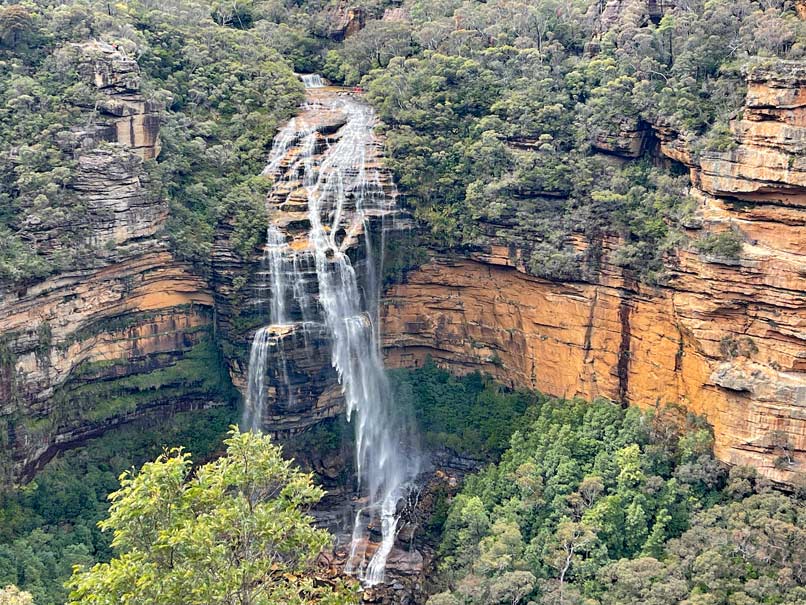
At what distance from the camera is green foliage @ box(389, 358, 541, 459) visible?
3512 centimetres

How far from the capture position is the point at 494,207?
34094mm

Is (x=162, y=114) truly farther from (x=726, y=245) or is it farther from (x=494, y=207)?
(x=726, y=245)

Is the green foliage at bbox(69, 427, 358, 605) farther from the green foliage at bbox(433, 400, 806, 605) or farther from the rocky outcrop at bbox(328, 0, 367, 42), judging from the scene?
the rocky outcrop at bbox(328, 0, 367, 42)

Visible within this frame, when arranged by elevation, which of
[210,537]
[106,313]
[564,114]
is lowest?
[210,537]

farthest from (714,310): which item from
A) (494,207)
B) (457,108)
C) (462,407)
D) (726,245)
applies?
(457,108)

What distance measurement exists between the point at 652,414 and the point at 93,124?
727 inches

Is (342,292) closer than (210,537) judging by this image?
No

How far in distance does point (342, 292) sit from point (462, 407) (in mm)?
5780

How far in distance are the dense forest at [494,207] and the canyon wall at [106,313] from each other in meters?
0.35

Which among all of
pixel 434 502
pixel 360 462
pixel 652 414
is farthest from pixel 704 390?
pixel 360 462

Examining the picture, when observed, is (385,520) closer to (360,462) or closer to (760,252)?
(360,462)

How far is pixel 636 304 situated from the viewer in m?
31.8

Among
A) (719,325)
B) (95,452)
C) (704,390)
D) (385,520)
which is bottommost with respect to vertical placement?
(385,520)

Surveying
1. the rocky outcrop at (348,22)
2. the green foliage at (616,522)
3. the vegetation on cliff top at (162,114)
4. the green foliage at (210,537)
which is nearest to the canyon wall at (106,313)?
the vegetation on cliff top at (162,114)
